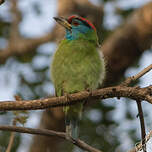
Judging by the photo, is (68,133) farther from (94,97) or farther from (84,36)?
(84,36)

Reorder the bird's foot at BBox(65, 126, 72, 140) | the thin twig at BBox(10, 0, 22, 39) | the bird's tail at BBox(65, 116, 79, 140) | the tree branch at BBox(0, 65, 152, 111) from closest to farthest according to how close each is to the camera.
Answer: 1. the tree branch at BBox(0, 65, 152, 111)
2. the bird's foot at BBox(65, 126, 72, 140)
3. the bird's tail at BBox(65, 116, 79, 140)
4. the thin twig at BBox(10, 0, 22, 39)

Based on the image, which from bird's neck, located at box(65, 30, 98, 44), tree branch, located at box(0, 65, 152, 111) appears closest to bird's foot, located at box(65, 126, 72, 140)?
tree branch, located at box(0, 65, 152, 111)

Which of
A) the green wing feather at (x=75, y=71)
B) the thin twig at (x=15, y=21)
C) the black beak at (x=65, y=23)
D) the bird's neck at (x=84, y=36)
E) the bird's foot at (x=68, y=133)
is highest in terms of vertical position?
the thin twig at (x=15, y=21)

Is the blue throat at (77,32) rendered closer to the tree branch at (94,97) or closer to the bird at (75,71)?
the bird at (75,71)

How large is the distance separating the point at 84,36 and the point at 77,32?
0.10 meters

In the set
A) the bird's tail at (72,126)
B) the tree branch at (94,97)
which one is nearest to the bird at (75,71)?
the bird's tail at (72,126)

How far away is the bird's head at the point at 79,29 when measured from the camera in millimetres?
3479

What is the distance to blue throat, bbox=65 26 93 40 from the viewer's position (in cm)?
349

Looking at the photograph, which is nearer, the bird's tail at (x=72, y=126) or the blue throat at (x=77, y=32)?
the bird's tail at (x=72, y=126)

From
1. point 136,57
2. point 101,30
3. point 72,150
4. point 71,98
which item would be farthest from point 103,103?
point 71,98

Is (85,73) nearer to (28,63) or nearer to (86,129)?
(86,129)

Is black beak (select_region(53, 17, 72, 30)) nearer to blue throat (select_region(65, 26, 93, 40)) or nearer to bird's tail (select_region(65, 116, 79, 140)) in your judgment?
blue throat (select_region(65, 26, 93, 40))

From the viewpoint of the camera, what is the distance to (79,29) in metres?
3.57

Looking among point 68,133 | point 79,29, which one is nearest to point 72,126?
point 68,133
